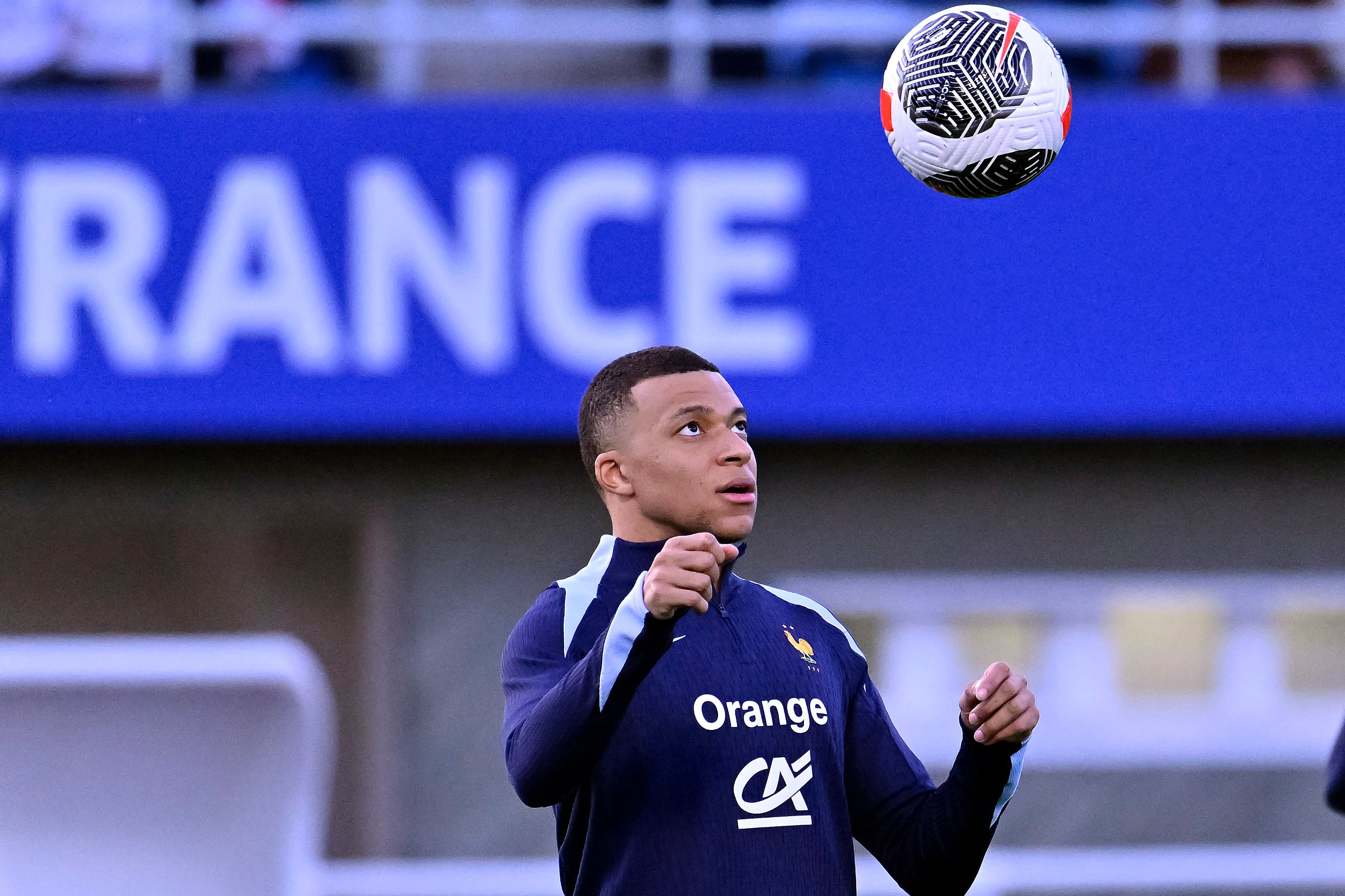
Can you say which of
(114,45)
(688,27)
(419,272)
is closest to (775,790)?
(419,272)

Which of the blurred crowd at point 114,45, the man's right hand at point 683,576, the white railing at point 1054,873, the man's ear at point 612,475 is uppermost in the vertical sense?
the blurred crowd at point 114,45

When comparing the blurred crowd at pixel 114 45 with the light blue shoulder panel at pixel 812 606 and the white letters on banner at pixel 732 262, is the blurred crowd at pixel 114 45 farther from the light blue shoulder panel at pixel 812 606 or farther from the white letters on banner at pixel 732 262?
the light blue shoulder panel at pixel 812 606

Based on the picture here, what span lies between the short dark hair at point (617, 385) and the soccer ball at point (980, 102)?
100 cm

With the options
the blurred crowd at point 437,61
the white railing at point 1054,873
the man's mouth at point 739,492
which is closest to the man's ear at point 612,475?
the man's mouth at point 739,492

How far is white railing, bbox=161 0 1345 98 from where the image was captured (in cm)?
770

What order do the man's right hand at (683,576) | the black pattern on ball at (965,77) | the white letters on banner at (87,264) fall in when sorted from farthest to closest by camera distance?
the white letters on banner at (87,264), the black pattern on ball at (965,77), the man's right hand at (683,576)

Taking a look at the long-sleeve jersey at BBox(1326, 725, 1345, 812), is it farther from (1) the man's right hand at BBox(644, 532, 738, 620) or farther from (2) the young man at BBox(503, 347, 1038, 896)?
(1) the man's right hand at BBox(644, 532, 738, 620)

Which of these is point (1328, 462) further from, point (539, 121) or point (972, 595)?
point (539, 121)

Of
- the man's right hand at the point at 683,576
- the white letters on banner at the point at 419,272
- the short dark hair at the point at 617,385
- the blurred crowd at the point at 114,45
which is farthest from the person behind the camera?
the blurred crowd at the point at 114,45

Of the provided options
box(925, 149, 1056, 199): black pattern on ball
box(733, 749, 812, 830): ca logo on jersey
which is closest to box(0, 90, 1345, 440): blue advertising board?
box(925, 149, 1056, 199): black pattern on ball

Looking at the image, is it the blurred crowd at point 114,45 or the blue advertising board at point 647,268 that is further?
the blurred crowd at point 114,45

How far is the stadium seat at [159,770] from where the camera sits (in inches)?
187

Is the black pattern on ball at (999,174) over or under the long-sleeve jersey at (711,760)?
over

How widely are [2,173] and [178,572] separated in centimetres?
193
